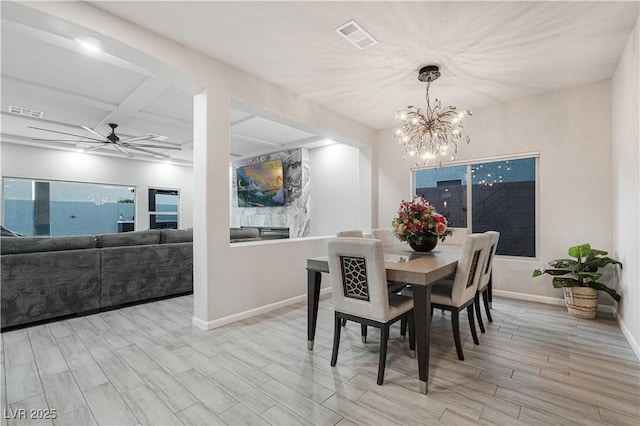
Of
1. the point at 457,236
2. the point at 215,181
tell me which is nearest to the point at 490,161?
the point at 457,236

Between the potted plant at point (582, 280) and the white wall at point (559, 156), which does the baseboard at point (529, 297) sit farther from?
the potted plant at point (582, 280)

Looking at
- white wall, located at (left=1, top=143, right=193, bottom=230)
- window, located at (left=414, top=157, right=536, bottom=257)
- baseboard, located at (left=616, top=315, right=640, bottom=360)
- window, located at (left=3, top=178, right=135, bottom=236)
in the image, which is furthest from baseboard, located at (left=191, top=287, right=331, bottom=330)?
window, located at (left=3, top=178, right=135, bottom=236)

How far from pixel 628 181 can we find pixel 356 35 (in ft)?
9.28

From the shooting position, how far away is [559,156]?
148 inches

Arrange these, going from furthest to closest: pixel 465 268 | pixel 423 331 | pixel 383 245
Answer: pixel 383 245 → pixel 465 268 → pixel 423 331

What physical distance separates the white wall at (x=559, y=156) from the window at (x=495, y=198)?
0.17 meters

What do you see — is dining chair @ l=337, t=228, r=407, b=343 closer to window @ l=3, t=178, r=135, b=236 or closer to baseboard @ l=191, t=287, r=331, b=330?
baseboard @ l=191, t=287, r=331, b=330

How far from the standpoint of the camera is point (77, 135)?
18.2 feet

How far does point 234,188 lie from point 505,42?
22.5ft

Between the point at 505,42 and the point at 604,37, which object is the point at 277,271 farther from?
the point at 604,37

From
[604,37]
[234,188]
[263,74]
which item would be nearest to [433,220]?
[604,37]

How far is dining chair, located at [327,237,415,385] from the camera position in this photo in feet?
6.42

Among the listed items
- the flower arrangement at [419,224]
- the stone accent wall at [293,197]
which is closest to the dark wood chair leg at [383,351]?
the flower arrangement at [419,224]

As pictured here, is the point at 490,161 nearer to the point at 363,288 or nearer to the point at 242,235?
the point at 363,288
